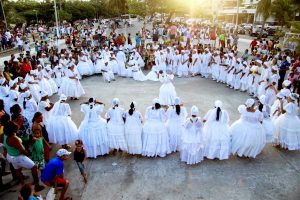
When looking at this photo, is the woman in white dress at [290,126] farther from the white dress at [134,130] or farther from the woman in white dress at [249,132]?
the white dress at [134,130]

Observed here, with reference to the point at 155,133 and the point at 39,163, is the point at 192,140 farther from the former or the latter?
the point at 39,163

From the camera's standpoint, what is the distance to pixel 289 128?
7617 mm

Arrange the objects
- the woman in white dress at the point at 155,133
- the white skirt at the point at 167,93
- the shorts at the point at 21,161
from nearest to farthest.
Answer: the shorts at the point at 21,161, the woman in white dress at the point at 155,133, the white skirt at the point at 167,93

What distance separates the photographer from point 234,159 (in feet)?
24.3

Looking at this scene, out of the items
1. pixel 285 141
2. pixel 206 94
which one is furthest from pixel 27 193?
pixel 206 94

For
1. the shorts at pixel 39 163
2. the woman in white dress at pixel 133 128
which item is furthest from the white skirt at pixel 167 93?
the shorts at pixel 39 163

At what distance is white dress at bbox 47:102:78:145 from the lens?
24.8 feet

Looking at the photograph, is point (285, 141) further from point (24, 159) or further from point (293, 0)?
point (293, 0)

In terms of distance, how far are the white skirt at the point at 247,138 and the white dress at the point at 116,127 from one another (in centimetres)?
292

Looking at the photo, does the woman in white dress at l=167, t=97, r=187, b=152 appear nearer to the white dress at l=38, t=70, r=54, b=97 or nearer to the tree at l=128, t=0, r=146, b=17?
the white dress at l=38, t=70, r=54, b=97

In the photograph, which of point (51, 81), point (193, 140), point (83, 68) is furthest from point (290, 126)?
point (83, 68)

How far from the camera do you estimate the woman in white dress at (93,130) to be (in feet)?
23.7

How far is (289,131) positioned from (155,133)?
3.74 m

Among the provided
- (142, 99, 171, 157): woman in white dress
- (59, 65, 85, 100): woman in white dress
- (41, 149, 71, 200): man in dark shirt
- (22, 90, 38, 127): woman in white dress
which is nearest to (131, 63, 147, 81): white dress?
(59, 65, 85, 100): woman in white dress
